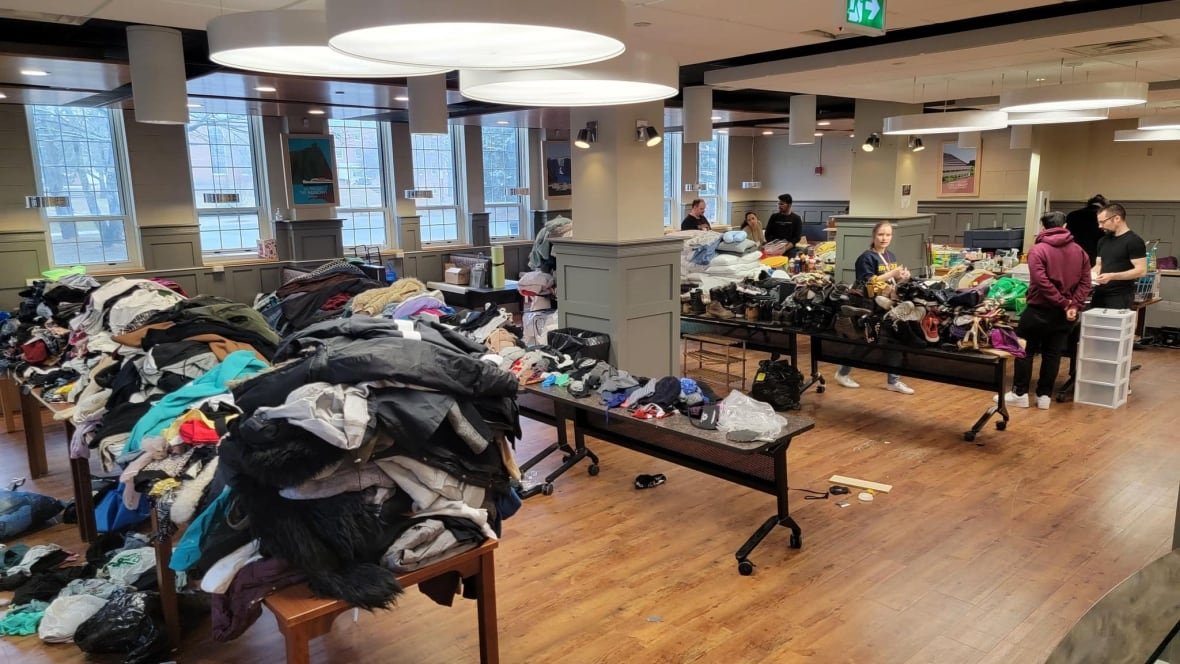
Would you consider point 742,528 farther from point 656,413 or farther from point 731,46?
point 731,46

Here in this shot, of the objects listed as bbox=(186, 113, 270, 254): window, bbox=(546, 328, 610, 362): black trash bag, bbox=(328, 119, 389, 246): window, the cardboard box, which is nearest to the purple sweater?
bbox=(546, 328, 610, 362): black trash bag

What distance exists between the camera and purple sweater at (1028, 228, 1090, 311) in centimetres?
595

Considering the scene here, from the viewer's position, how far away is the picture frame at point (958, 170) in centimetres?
1372

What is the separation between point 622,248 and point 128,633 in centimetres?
420

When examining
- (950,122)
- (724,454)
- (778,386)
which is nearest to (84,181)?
(778,386)

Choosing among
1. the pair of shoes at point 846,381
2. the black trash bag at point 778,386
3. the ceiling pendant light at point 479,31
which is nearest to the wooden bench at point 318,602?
the ceiling pendant light at point 479,31

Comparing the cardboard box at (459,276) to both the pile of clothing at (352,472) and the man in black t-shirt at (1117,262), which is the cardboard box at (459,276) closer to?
the man in black t-shirt at (1117,262)

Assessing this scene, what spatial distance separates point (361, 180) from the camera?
11.7m

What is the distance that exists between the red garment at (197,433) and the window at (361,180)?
9140 mm

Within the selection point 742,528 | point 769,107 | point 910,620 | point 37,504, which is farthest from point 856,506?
point 769,107

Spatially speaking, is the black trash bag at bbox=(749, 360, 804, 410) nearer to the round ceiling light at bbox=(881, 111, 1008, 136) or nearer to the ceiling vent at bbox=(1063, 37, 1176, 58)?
the round ceiling light at bbox=(881, 111, 1008, 136)

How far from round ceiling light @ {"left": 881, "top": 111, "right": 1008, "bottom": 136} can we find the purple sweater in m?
1.53

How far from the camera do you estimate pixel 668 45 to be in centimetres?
541

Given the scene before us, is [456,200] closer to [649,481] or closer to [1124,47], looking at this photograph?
[649,481]
